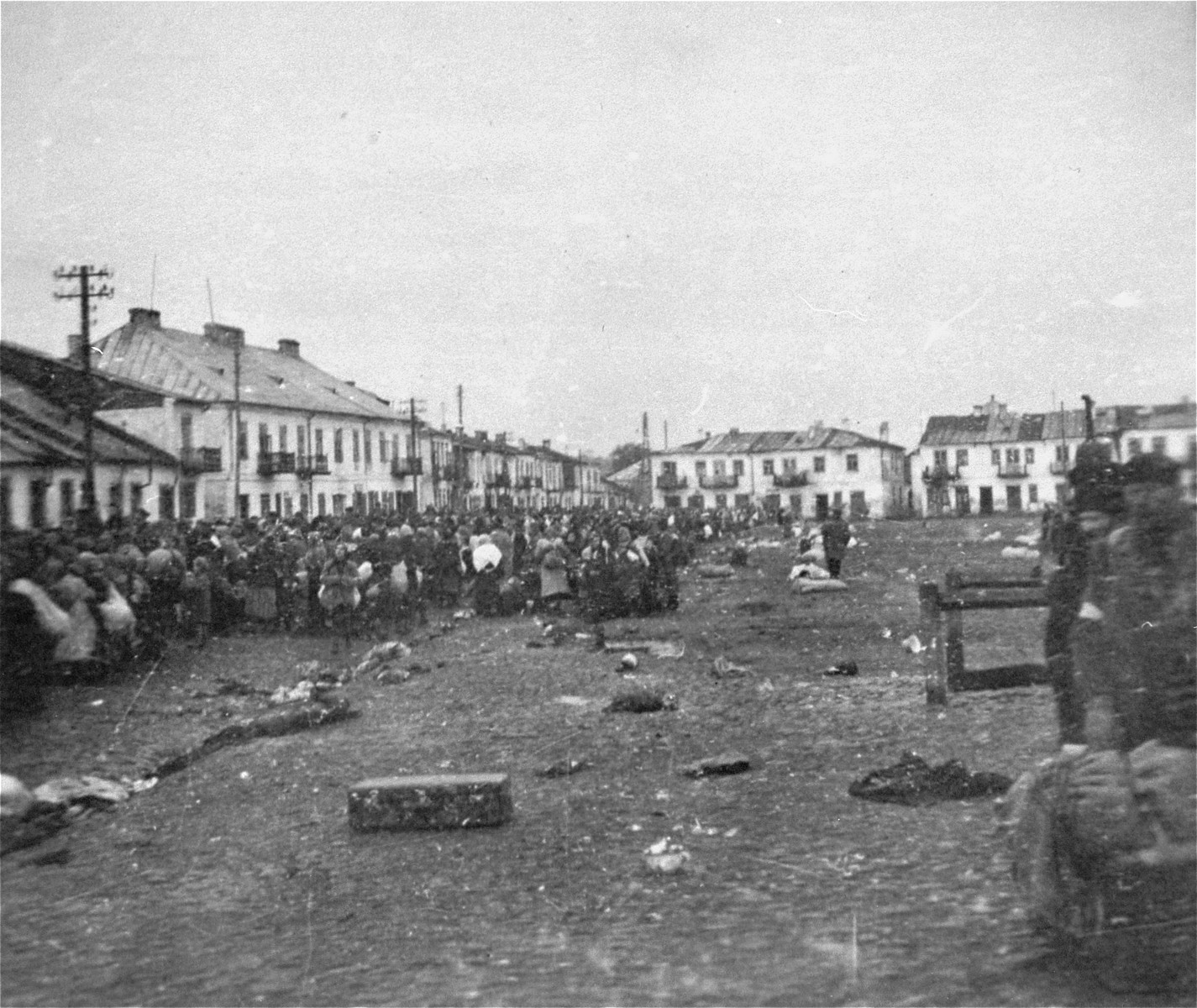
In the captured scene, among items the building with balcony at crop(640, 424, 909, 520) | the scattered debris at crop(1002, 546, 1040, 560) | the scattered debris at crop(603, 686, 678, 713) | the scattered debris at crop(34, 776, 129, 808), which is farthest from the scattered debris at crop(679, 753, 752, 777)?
the building with balcony at crop(640, 424, 909, 520)

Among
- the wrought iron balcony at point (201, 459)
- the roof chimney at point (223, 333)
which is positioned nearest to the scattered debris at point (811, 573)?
the wrought iron balcony at point (201, 459)

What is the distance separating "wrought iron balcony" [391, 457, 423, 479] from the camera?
54209 mm

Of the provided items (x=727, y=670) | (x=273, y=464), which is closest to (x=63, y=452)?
(x=727, y=670)

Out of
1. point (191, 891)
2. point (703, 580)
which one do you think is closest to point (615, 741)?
point (191, 891)

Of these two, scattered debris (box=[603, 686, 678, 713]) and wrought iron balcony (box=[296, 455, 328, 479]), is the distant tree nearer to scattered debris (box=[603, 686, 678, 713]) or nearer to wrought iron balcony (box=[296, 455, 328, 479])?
wrought iron balcony (box=[296, 455, 328, 479])

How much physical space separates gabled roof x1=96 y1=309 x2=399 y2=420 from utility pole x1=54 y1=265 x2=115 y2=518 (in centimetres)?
1051

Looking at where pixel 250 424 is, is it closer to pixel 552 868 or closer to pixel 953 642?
pixel 953 642

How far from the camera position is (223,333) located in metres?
45.8

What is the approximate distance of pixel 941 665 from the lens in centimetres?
989

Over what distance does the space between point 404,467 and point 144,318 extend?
19477 millimetres

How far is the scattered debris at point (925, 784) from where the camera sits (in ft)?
22.4

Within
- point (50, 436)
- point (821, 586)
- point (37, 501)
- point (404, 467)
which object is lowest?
point (821, 586)

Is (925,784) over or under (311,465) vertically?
under

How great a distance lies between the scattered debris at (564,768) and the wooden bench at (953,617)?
3.25 m
